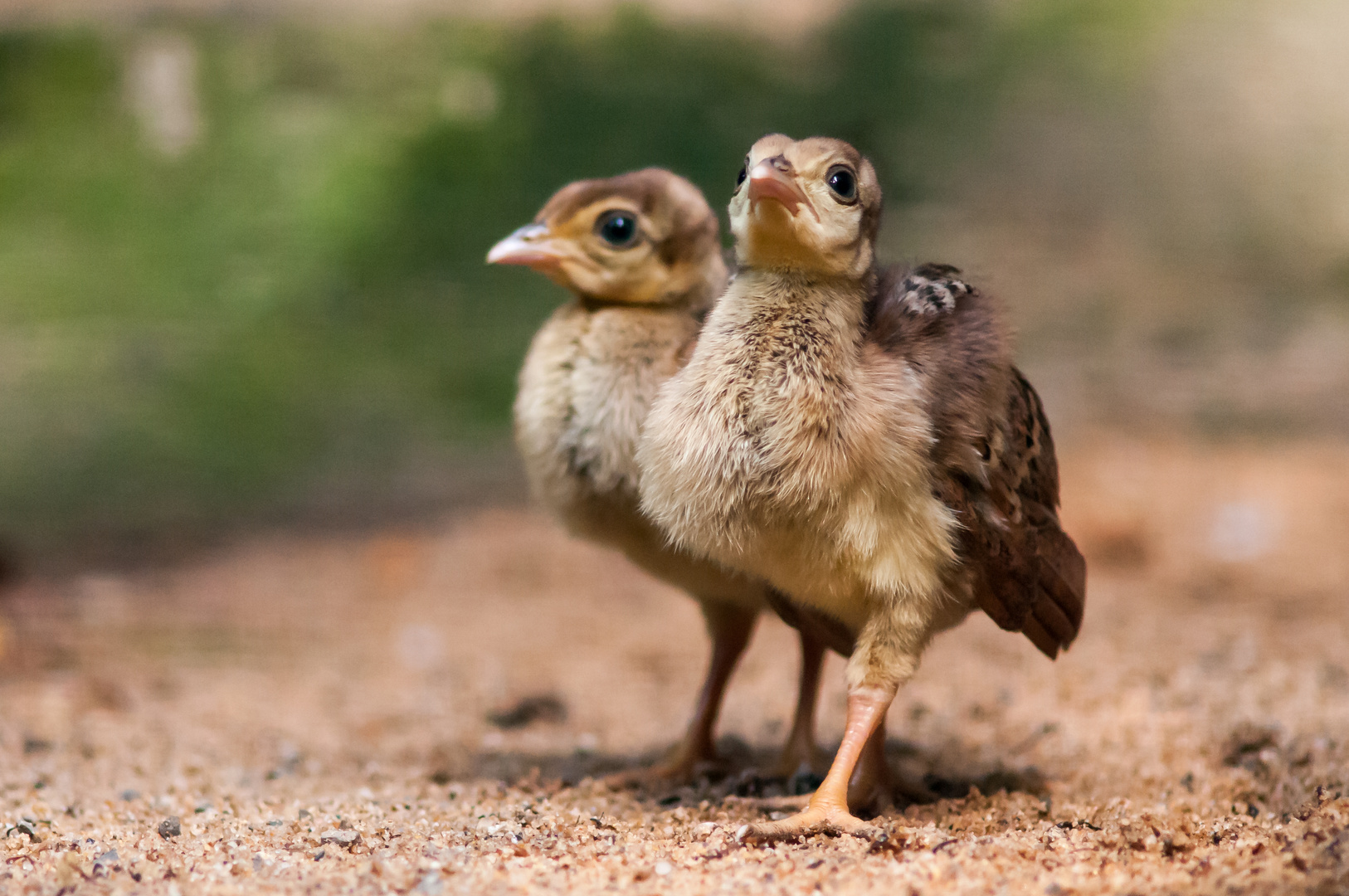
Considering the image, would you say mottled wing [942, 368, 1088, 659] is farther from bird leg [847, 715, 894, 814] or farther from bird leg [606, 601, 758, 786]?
bird leg [606, 601, 758, 786]

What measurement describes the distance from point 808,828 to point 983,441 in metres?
0.99

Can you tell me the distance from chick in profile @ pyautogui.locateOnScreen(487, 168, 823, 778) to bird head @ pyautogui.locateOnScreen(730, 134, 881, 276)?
2.00 ft

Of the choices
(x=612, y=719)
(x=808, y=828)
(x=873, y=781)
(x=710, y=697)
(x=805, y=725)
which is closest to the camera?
(x=808, y=828)

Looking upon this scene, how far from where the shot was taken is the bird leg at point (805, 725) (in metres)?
3.64

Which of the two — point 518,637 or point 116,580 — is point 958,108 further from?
point 116,580

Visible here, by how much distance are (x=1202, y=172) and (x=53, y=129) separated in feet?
25.4

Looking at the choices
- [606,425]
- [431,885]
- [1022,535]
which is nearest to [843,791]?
[1022,535]

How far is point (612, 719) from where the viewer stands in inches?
194

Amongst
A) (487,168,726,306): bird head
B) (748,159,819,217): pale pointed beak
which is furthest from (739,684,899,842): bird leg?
(487,168,726,306): bird head

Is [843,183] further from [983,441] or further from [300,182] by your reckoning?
[300,182]

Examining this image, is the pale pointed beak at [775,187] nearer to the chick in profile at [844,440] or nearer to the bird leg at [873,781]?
the chick in profile at [844,440]

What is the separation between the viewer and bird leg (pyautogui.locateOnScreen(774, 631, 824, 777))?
3639 mm

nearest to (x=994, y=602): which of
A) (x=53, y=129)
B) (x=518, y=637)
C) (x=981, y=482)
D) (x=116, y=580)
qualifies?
(x=981, y=482)

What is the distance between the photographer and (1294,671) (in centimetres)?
469
